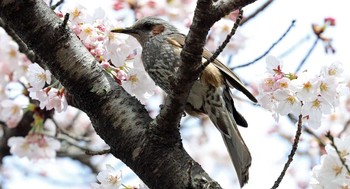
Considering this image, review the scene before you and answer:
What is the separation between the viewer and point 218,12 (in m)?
1.60

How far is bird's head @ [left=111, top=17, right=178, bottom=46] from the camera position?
306cm

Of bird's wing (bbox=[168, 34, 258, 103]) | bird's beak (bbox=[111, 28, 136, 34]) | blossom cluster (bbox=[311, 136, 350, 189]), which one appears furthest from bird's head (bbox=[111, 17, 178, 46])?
blossom cluster (bbox=[311, 136, 350, 189])

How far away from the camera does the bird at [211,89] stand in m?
2.57

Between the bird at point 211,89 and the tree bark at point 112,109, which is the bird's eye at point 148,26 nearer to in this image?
the bird at point 211,89

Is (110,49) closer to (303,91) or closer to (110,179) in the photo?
(110,179)

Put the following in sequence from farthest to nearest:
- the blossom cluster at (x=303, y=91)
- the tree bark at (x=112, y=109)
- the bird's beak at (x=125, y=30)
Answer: the bird's beak at (x=125, y=30), the blossom cluster at (x=303, y=91), the tree bark at (x=112, y=109)

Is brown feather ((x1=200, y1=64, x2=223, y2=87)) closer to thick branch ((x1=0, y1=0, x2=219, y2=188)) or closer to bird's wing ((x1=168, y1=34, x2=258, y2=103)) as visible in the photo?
bird's wing ((x1=168, y1=34, x2=258, y2=103))

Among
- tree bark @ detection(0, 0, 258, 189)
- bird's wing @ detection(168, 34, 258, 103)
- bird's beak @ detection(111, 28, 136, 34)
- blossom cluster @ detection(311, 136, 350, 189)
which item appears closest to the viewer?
tree bark @ detection(0, 0, 258, 189)

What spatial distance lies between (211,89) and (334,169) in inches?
→ 29.0

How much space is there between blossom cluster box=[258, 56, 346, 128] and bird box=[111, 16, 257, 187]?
0.18 m

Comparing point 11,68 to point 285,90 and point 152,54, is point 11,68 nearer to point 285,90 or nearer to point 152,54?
point 152,54

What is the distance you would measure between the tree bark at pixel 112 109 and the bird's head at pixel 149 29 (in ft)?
2.90

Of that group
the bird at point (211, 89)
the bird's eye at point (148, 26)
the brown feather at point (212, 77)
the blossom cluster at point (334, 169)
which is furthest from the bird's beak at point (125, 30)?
the blossom cluster at point (334, 169)

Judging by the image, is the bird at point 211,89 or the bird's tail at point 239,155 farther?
the bird at point 211,89
